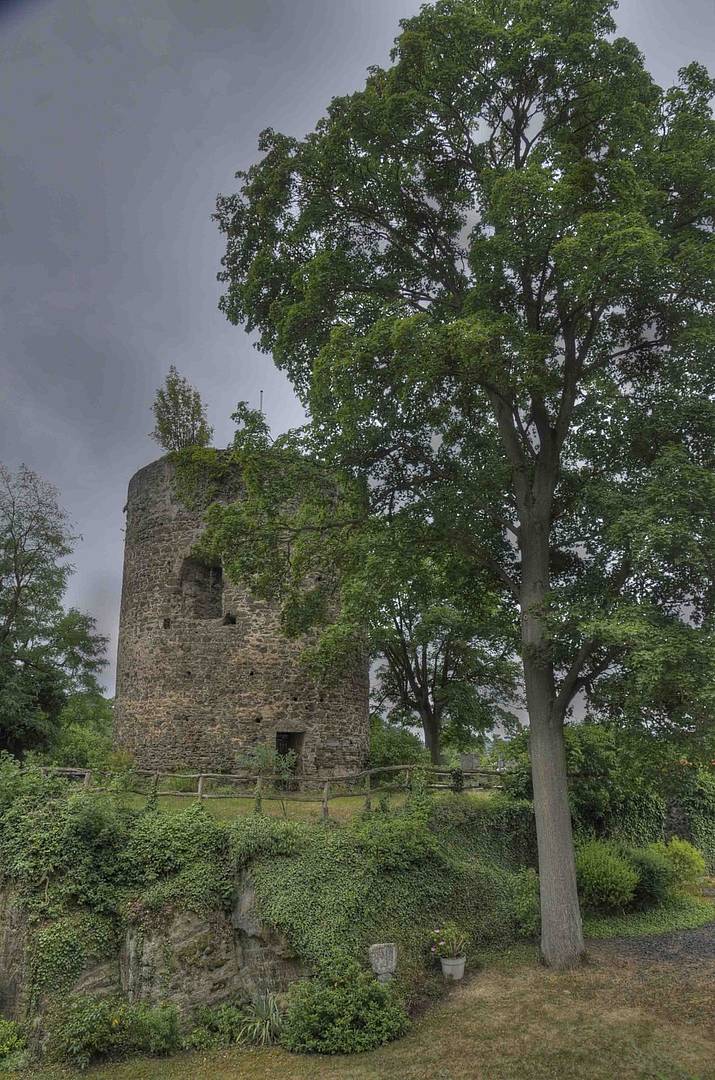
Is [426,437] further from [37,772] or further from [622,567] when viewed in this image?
[37,772]

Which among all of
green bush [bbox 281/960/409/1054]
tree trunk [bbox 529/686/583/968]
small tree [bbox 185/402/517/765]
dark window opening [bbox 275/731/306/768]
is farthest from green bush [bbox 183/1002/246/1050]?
dark window opening [bbox 275/731/306/768]

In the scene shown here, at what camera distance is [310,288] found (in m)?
10.7

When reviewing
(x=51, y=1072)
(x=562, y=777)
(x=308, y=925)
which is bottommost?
(x=51, y=1072)

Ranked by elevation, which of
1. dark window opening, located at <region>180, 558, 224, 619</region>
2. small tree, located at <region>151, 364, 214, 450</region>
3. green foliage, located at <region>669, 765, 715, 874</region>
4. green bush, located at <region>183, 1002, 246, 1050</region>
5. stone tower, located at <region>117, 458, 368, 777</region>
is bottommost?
green bush, located at <region>183, 1002, 246, 1050</region>

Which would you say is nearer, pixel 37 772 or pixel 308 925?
pixel 308 925

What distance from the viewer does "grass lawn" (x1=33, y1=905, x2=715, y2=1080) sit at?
7.10m

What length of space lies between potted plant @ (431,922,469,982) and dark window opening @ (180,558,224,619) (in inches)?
367

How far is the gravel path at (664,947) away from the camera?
10.2 meters

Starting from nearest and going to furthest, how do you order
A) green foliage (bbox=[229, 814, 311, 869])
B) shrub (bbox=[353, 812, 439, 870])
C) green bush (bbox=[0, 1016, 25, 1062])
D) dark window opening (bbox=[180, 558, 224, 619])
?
green bush (bbox=[0, 1016, 25, 1062]), green foliage (bbox=[229, 814, 311, 869]), shrub (bbox=[353, 812, 439, 870]), dark window opening (bbox=[180, 558, 224, 619])

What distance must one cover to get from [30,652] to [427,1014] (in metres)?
15.6

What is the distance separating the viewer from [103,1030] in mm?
8414

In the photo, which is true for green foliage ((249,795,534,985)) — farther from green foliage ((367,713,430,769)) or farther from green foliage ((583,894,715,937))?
green foliage ((367,713,430,769))

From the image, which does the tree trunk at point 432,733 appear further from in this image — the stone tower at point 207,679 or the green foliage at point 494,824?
the green foliage at point 494,824

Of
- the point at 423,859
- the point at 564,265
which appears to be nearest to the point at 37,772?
the point at 423,859
